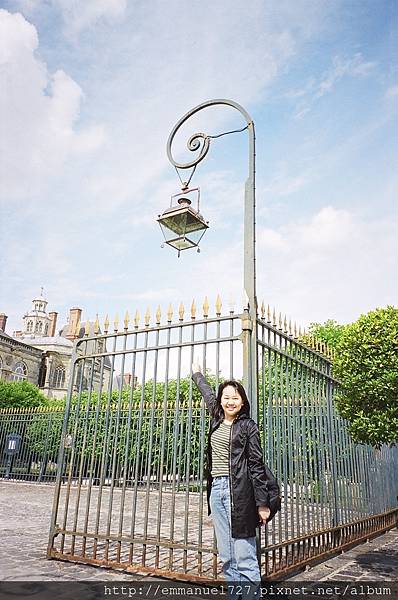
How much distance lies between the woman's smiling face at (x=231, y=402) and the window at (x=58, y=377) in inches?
1763

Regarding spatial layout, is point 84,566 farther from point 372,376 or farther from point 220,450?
point 372,376

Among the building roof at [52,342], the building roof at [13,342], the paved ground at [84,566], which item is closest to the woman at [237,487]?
the paved ground at [84,566]

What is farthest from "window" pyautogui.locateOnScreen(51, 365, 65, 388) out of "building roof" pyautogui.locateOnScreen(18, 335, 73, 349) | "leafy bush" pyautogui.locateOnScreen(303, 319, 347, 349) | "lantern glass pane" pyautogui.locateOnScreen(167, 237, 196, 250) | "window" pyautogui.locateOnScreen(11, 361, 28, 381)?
"lantern glass pane" pyautogui.locateOnScreen(167, 237, 196, 250)

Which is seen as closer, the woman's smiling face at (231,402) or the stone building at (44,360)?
the woman's smiling face at (231,402)

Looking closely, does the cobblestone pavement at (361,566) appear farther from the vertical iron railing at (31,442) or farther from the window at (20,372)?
the window at (20,372)

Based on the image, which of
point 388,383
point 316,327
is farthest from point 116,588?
point 316,327

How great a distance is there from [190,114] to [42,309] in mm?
62598

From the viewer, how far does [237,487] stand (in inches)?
131

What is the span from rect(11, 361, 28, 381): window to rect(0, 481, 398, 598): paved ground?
3587cm

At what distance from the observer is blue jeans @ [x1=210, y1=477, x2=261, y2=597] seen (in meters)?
3.20

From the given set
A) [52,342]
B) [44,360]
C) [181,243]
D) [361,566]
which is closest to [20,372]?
[44,360]

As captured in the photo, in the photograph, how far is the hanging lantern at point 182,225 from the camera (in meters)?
4.88

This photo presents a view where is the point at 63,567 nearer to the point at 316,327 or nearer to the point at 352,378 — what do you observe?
the point at 352,378

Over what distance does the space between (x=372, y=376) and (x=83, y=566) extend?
12.1ft
